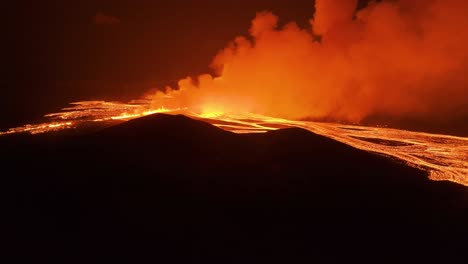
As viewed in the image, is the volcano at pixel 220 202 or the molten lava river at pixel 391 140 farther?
the molten lava river at pixel 391 140

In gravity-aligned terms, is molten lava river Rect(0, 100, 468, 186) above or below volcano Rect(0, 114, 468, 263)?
above

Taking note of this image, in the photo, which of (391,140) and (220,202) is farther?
(391,140)

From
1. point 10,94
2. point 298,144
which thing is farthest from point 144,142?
point 10,94

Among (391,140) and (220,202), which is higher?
(391,140)

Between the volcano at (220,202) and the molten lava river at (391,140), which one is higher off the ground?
the molten lava river at (391,140)

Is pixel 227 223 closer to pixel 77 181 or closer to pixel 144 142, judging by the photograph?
pixel 77 181

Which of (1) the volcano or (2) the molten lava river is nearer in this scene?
(1) the volcano

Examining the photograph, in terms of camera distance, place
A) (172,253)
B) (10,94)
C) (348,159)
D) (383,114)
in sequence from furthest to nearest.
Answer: (10,94) < (383,114) < (348,159) < (172,253)

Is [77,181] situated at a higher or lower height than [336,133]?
lower
